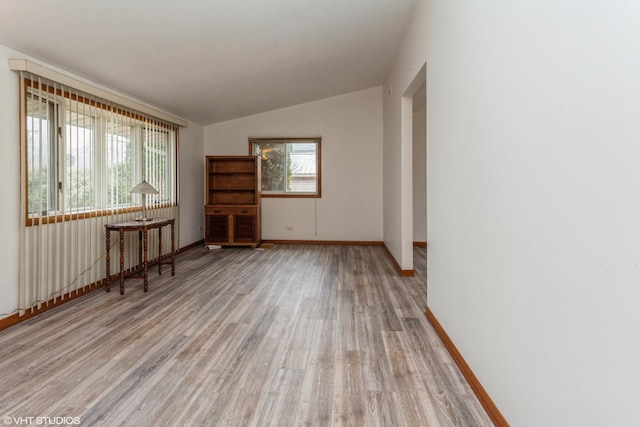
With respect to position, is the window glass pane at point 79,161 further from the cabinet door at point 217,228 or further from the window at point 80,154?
the cabinet door at point 217,228

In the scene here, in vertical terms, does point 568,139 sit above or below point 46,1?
below

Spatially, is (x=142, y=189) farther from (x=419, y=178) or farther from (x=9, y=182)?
(x=419, y=178)

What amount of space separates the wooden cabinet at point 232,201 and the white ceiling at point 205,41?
1408mm

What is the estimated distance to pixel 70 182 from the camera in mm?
3480

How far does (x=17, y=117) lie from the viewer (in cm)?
291

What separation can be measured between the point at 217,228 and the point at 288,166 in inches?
71.8

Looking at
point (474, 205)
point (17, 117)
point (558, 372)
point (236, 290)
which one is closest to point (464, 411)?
point (558, 372)

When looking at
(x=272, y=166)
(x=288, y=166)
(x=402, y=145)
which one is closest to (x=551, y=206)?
(x=402, y=145)

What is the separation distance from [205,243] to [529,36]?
6.12m

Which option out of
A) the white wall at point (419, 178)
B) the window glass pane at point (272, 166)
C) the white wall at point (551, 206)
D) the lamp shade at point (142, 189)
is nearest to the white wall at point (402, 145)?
the white wall at point (419, 178)

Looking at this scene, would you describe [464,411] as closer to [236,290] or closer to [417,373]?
[417,373]

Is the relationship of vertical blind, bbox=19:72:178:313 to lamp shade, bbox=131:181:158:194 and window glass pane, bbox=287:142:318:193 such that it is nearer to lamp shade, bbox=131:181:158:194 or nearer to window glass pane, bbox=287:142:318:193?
lamp shade, bbox=131:181:158:194

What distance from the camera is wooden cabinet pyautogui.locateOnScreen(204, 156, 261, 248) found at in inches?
259

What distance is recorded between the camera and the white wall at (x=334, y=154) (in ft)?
22.7
